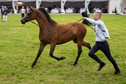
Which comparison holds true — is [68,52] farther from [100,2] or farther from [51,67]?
[100,2]

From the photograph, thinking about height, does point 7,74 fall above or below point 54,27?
below

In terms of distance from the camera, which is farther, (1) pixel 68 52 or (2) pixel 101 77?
(1) pixel 68 52

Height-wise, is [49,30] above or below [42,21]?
below

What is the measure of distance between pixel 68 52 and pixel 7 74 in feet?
11.2

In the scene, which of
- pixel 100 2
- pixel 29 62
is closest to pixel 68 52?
pixel 29 62

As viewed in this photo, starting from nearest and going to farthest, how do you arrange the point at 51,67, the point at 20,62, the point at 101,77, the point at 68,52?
the point at 101,77 < the point at 51,67 < the point at 20,62 < the point at 68,52

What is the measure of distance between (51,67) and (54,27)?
140 centimetres

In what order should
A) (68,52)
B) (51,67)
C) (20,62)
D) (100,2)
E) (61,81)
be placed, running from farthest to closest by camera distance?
1. (100,2)
2. (68,52)
3. (20,62)
4. (51,67)
5. (61,81)

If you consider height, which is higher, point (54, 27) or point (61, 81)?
point (54, 27)

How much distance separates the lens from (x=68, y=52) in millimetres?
8312

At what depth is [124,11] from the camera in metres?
39.9

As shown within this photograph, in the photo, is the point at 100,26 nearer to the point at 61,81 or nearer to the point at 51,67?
the point at 61,81

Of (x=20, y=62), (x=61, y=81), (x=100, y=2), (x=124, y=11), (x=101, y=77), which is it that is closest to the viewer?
(x=61, y=81)

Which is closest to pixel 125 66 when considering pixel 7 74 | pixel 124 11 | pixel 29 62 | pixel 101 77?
pixel 101 77
